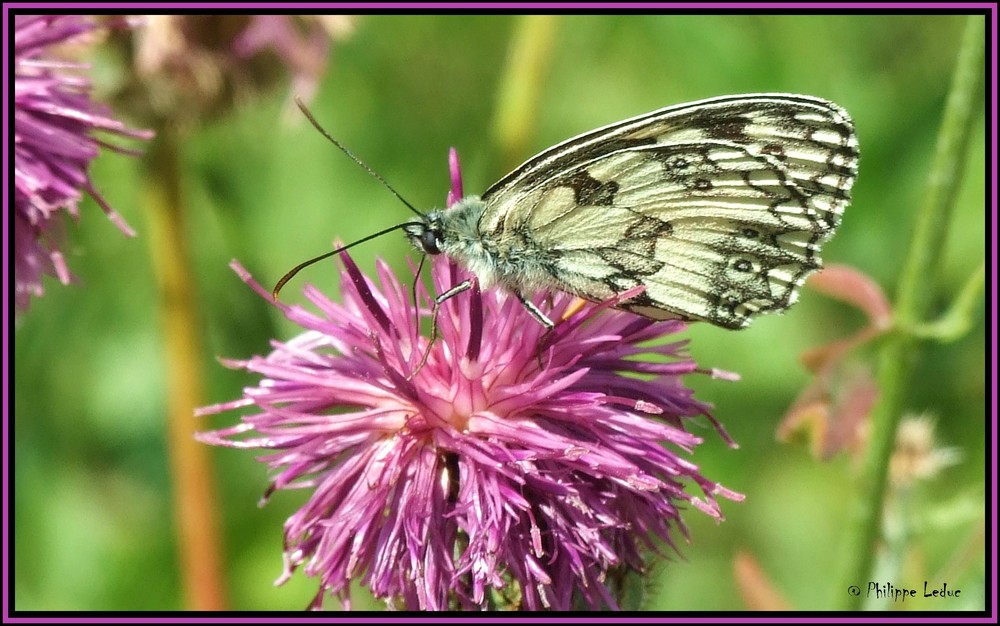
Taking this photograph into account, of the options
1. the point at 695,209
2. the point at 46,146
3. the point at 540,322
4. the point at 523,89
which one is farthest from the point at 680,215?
the point at 46,146

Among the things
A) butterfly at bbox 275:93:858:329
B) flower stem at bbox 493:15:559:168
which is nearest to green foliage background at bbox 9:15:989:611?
flower stem at bbox 493:15:559:168

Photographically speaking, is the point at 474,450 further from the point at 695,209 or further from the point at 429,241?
the point at 695,209

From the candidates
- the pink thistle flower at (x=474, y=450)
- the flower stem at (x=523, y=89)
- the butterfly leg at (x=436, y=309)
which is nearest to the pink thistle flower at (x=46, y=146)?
the pink thistle flower at (x=474, y=450)

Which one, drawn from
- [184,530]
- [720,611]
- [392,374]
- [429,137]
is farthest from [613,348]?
[429,137]

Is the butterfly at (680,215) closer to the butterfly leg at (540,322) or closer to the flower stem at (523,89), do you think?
the butterfly leg at (540,322)

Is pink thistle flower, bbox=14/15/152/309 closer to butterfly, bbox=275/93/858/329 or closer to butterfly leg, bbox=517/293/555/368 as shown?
butterfly, bbox=275/93/858/329

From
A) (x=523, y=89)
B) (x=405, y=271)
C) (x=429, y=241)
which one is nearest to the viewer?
(x=429, y=241)

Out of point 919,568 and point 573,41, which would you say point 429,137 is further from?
point 919,568
